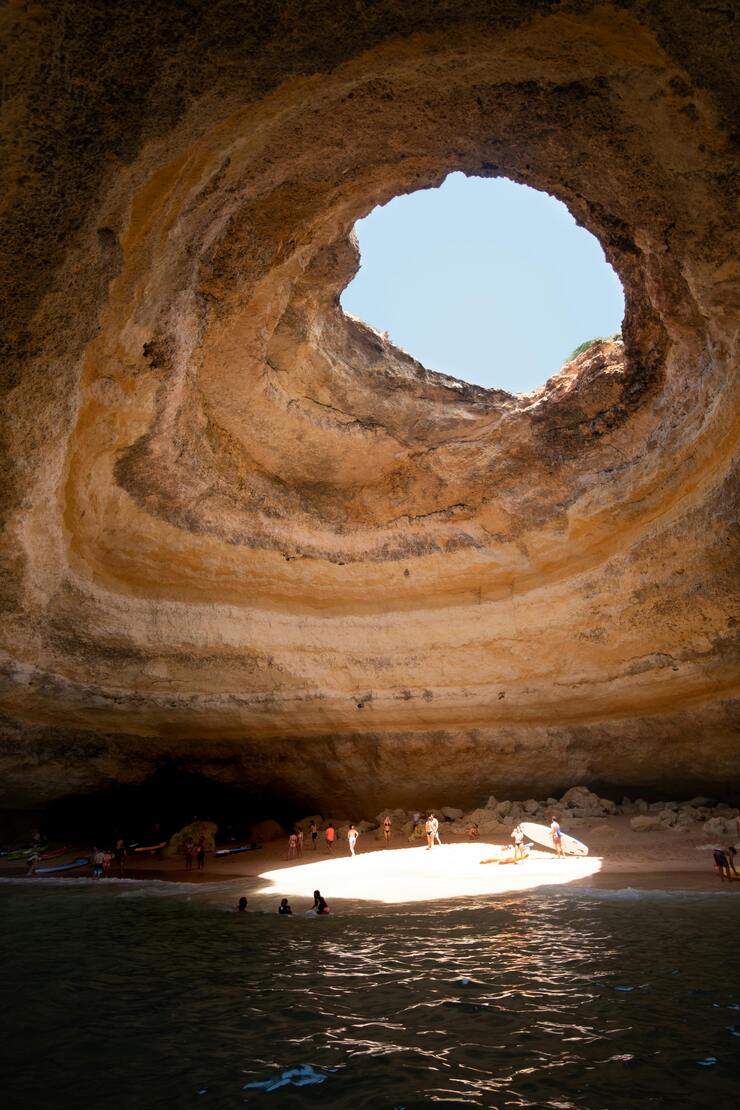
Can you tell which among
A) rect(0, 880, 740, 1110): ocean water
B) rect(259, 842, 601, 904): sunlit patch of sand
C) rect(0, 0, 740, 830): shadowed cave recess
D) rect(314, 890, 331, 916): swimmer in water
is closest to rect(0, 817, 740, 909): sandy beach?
rect(259, 842, 601, 904): sunlit patch of sand

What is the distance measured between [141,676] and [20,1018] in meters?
7.89

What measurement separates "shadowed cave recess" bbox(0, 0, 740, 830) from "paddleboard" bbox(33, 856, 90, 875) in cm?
140

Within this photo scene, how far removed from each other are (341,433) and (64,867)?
11231mm

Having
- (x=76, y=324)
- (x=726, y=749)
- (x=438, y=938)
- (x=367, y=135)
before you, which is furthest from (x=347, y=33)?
(x=726, y=749)

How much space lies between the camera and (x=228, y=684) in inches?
538

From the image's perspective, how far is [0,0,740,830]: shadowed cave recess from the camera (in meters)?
5.50

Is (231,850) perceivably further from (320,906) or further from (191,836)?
(320,906)

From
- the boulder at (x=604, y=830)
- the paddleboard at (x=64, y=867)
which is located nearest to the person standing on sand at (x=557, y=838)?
the boulder at (x=604, y=830)

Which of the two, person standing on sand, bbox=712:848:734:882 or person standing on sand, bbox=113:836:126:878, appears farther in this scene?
person standing on sand, bbox=113:836:126:878

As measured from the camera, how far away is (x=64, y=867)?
599 inches

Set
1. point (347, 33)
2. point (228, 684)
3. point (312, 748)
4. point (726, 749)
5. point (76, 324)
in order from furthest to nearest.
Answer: point (312, 748)
point (228, 684)
point (726, 749)
point (76, 324)
point (347, 33)

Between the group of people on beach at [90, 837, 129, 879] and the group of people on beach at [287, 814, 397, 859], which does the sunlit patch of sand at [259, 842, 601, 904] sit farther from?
the group of people on beach at [90, 837, 129, 879]

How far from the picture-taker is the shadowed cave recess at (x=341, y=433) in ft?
18.0

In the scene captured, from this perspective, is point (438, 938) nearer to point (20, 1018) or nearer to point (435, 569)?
point (20, 1018)
